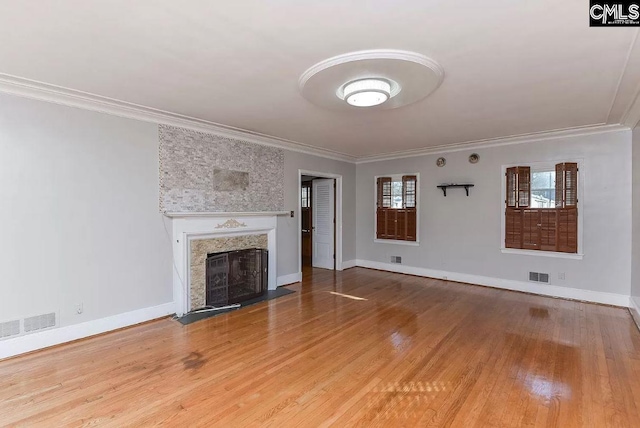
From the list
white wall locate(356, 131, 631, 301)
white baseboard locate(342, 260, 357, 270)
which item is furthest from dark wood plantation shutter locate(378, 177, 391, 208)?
white baseboard locate(342, 260, 357, 270)

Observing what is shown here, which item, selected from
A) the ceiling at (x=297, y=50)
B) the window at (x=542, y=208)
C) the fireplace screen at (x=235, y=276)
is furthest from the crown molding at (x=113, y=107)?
the window at (x=542, y=208)

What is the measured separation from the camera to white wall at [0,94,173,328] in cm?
288

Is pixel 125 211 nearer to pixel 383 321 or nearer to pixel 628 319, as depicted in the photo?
pixel 383 321

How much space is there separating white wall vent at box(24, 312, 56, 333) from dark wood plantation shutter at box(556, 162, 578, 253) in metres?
6.54

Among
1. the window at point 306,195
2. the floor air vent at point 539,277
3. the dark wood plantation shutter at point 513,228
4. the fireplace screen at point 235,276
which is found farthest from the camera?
the window at point 306,195

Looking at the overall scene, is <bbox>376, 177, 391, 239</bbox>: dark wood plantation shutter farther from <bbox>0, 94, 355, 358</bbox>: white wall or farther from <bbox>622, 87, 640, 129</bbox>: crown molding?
<bbox>0, 94, 355, 358</bbox>: white wall

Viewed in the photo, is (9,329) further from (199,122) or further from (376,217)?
(376,217)

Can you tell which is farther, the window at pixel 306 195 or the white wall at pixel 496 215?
the window at pixel 306 195

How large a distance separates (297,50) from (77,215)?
9.32 feet

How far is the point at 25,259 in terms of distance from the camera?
2934mm

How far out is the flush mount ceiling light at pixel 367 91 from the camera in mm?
2664

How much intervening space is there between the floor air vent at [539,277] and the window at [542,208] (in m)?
0.40

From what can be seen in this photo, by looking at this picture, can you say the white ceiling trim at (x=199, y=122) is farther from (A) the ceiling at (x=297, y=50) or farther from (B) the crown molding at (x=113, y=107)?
(A) the ceiling at (x=297, y=50)

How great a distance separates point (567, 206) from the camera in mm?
4570
